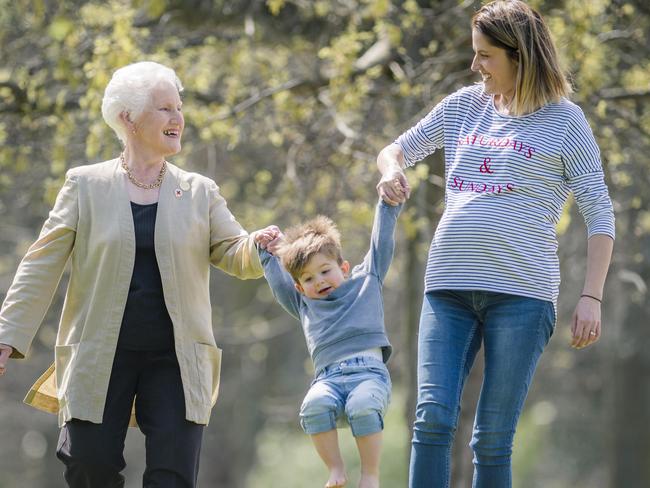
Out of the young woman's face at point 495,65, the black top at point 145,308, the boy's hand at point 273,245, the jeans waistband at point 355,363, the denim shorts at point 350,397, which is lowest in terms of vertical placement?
the denim shorts at point 350,397

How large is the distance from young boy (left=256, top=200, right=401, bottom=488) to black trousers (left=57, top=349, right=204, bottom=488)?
45 cm

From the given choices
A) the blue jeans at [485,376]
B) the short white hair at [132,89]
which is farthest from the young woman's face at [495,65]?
the short white hair at [132,89]

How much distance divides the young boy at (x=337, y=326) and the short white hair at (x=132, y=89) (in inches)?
26.6

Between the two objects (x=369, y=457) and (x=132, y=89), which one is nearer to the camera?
(x=369, y=457)

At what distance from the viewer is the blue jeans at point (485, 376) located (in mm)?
4398

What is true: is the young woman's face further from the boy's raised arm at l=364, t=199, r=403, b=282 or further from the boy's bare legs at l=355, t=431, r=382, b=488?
the boy's bare legs at l=355, t=431, r=382, b=488

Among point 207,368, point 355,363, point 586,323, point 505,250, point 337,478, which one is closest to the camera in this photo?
point 586,323

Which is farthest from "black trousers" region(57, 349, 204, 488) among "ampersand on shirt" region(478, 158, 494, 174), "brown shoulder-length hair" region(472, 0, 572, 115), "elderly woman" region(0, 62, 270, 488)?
"brown shoulder-length hair" region(472, 0, 572, 115)

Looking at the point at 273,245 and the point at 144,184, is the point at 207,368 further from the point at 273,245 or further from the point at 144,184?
the point at 144,184

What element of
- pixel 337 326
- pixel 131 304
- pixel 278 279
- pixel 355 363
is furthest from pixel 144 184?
pixel 355 363

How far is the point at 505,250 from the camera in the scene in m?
4.43

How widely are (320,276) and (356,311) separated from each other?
0.18 metres

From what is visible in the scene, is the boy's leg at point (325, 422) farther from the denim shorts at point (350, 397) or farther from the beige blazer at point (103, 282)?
the beige blazer at point (103, 282)

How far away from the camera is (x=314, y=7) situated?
31.6 feet
